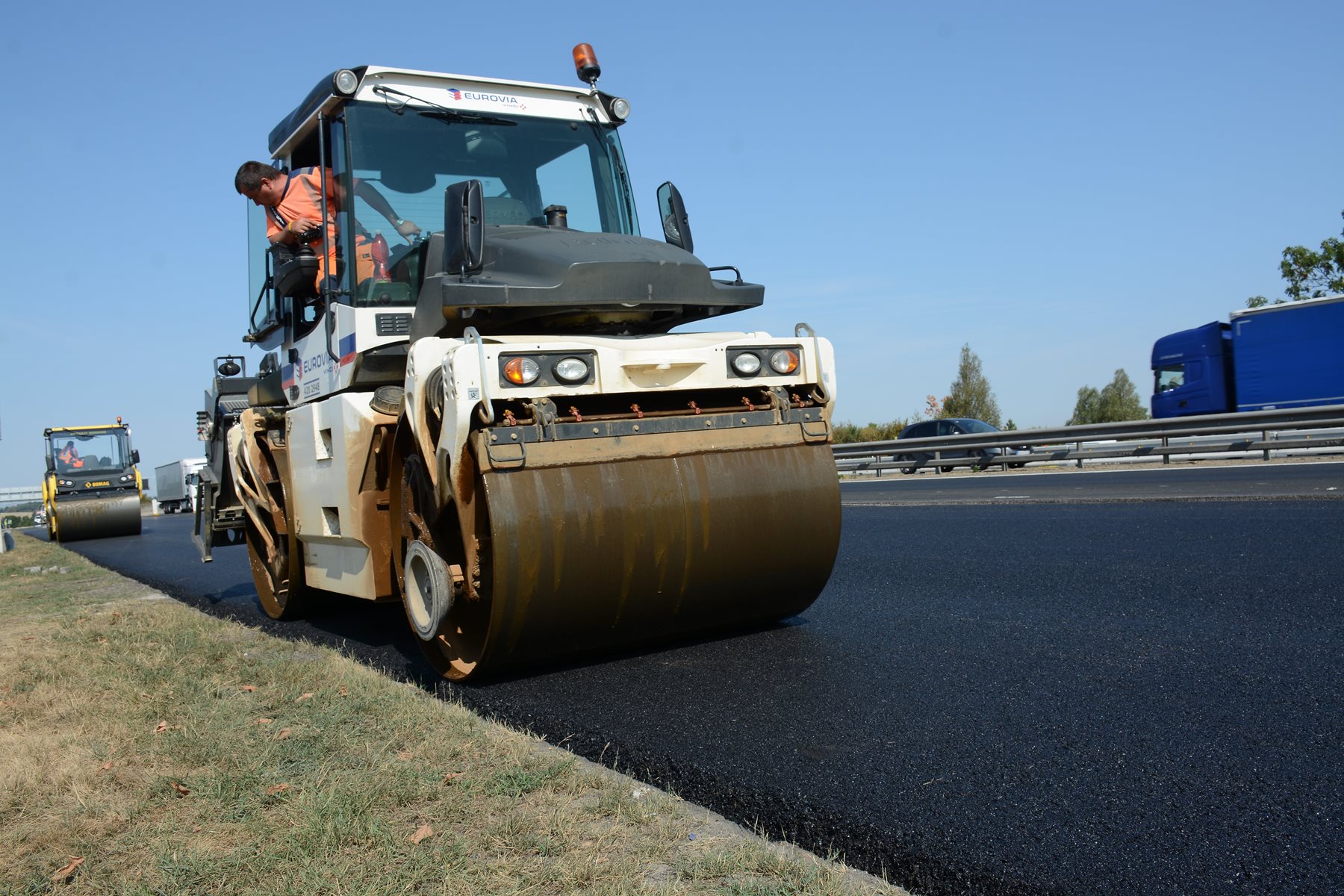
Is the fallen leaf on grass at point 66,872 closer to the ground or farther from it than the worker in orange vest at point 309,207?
closer to the ground

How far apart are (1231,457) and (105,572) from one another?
56.4ft

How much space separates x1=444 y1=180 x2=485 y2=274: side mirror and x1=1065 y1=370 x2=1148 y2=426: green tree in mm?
58204

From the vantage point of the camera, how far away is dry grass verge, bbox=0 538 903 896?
271 cm

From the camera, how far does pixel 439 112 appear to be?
19.4ft

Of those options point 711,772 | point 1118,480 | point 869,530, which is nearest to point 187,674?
point 711,772

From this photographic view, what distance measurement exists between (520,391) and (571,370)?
0.79 ft

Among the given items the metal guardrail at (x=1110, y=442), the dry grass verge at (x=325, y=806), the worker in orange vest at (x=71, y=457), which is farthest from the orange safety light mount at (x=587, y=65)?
the worker in orange vest at (x=71, y=457)

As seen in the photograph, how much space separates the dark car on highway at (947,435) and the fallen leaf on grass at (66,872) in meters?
20.5

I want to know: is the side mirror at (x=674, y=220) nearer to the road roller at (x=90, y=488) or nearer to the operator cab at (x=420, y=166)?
the operator cab at (x=420, y=166)

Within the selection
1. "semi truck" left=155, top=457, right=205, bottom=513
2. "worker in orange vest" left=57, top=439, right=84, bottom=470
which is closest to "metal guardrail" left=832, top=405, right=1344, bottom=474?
"worker in orange vest" left=57, top=439, right=84, bottom=470

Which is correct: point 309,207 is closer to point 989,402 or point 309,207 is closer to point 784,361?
point 784,361

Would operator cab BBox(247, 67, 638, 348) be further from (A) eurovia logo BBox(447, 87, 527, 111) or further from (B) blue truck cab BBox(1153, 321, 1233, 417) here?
(B) blue truck cab BBox(1153, 321, 1233, 417)

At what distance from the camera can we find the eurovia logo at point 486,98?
599cm

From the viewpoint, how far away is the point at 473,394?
4.30 meters
